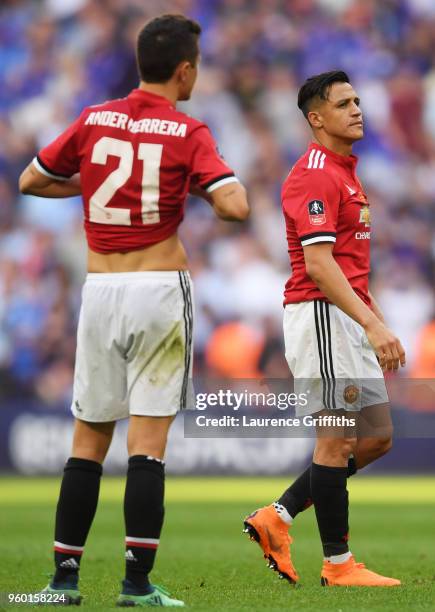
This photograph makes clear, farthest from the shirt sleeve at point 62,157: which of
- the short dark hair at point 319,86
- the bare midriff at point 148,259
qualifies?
the short dark hair at point 319,86

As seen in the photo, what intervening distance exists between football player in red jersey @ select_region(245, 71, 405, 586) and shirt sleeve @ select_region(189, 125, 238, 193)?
862 mm

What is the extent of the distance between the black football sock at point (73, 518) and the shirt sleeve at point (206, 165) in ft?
3.76

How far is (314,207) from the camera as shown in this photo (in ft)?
17.2

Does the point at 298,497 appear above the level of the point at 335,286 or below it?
below

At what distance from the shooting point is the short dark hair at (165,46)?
4535mm

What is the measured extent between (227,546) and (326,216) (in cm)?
334

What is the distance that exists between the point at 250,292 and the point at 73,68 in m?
4.50

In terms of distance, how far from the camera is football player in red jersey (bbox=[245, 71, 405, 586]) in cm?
529

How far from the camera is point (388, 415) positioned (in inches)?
220

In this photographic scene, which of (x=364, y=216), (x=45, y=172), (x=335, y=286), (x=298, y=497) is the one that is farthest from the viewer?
(x=298, y=497)

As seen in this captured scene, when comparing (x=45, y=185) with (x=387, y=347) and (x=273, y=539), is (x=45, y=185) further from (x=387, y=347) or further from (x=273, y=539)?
(x=273, y=539)

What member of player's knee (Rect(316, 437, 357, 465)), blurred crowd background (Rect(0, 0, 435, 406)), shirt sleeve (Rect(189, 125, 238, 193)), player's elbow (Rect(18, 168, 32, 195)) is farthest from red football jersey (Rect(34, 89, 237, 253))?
blurred crowd background (Rect(0, 0, 435, 406))

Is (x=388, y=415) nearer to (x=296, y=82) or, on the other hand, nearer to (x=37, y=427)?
(x=37, y=427)

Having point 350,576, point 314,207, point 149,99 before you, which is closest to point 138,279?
point 149,99
